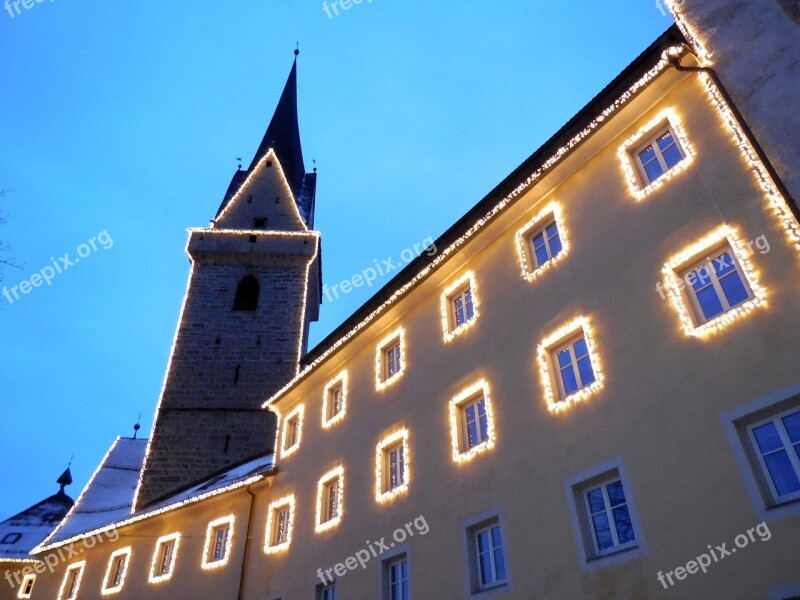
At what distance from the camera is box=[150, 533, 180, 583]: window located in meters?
19.7

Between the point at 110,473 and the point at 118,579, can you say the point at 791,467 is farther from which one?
the point at 110,473

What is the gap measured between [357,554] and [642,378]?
310 inches

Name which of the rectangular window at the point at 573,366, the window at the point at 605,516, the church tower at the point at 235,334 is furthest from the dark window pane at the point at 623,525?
the church tower at the point at 235,334

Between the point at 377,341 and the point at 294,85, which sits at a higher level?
the point at 294,85

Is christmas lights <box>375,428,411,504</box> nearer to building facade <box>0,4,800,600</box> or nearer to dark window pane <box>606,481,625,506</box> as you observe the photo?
building facade <box>0,4,800,600</box>

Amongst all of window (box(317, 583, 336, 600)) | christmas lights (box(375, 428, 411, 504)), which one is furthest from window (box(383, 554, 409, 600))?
window (box(317, 583, 336, 600))

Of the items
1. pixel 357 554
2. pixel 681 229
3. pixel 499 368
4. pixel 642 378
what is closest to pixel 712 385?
pixel 642 378

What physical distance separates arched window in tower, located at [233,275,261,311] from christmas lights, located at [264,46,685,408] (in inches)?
620

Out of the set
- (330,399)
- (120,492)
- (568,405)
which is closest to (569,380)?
(568,405)

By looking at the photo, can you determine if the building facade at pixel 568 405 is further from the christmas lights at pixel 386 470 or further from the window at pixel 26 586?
the window at pixel 26 586

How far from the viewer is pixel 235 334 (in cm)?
3250

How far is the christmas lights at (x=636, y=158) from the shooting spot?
432 inches

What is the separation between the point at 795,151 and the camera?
29.6 feet

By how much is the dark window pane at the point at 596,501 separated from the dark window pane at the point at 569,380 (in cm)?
186
